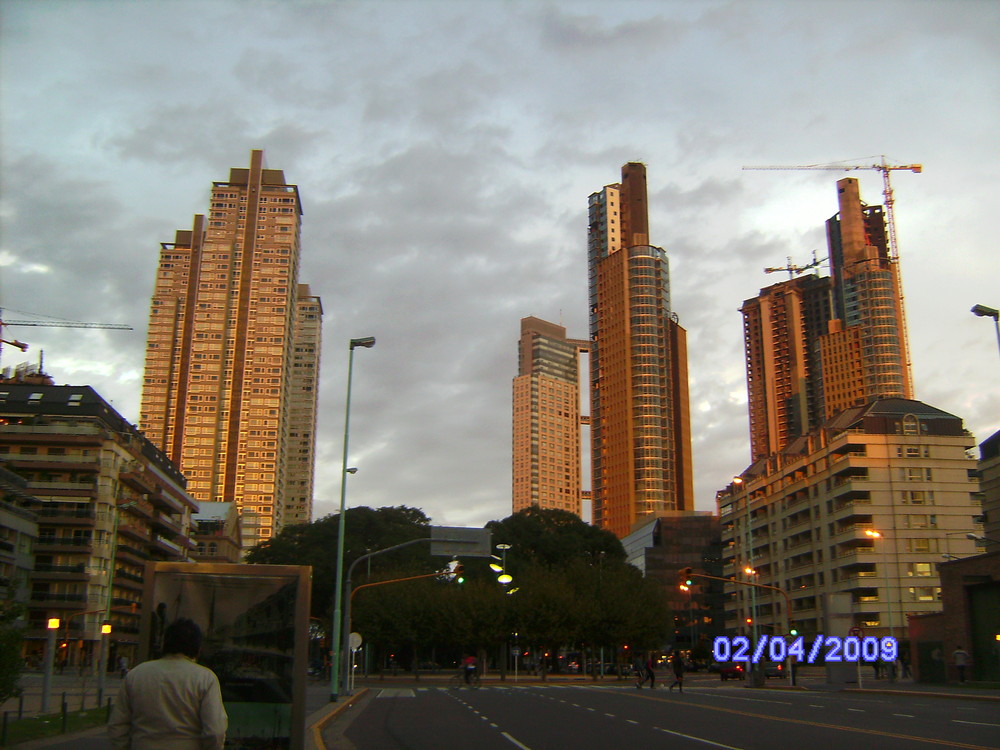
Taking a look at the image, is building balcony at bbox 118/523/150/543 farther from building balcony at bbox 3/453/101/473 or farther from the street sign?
the street sign

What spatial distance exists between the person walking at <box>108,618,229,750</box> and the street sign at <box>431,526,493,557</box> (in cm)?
2719

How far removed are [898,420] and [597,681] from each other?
41.9 metres

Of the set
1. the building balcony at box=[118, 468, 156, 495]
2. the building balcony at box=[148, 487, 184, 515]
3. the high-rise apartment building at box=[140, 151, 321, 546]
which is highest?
the high-rise apartment building at box=[140, 151, 321, 546]

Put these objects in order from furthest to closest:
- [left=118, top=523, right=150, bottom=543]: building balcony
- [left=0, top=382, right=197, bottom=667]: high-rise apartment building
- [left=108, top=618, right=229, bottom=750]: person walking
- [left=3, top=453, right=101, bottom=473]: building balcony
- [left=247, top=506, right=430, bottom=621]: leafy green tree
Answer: [left=247, top=506, right=430, bottom=621]: leafy green tree
[left=118, top=523, right=150, bottom=543]: building balcony
[left=3, top=453, right=101, bottom=473]: building balcony
[left=0, top=382, right=197, bottom=667]: high-rise apartment building
[left=108, top=618, right=229, bottom=750]: person walking

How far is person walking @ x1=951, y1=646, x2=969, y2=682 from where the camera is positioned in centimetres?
4634

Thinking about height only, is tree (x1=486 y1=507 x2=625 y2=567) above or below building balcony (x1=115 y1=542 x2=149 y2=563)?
above

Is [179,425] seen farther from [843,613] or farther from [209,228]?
[843,613]

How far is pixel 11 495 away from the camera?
73.3 metres

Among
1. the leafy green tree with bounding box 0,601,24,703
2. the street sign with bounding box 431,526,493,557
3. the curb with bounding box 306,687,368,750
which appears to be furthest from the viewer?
the street sign with bounding box 431,526,493,557

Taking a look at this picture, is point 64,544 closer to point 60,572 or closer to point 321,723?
point 60,572

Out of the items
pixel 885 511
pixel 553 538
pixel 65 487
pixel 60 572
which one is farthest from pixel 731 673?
pixel 65 487

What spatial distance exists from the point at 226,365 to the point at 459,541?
16399 centimetres

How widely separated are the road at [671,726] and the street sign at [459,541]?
539cm

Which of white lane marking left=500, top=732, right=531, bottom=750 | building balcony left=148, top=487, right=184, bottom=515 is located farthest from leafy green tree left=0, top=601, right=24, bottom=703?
building balcony left=148, top=487, right=184, bottom=515
